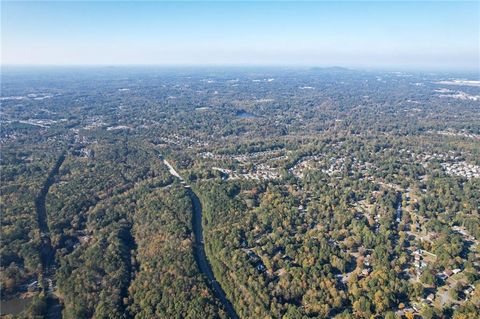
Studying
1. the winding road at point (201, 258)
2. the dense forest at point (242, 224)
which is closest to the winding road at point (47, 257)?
the dense forest at point (242, 224)

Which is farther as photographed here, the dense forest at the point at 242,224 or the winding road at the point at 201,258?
the winding road at the point at 201,258

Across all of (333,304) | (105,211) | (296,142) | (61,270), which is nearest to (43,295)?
(61,270)

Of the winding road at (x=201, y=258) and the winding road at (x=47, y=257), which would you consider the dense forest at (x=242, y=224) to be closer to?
the winding road at (x=47, y=257)

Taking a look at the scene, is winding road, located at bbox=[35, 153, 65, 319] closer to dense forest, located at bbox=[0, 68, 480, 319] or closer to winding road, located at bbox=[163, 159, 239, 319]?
dense forest, located at bbox=[0, 68, 480, 319]

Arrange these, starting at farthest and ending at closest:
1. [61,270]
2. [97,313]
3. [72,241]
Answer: [72,241] < [61,270] < [97,313]

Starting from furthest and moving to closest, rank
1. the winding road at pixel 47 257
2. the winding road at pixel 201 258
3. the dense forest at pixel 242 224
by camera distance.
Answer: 1. the winding road at pixel 201 258
2. the winding road at pixel 47 257
3. the dense forest at pixel 242 224

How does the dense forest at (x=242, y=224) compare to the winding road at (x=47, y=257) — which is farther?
the winding road at (x=47, y=257)

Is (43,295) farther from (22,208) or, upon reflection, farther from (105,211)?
(22,208)

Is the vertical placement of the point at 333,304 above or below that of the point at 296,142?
below

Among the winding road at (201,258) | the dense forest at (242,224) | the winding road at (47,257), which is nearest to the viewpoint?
the dense forest at (242,224)
